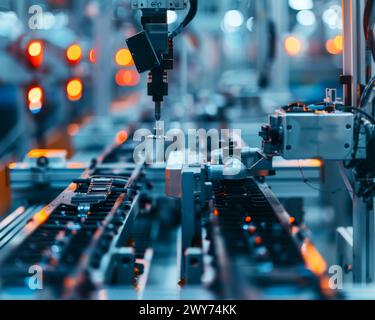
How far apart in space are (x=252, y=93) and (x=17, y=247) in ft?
23.8

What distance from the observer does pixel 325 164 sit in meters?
3.72

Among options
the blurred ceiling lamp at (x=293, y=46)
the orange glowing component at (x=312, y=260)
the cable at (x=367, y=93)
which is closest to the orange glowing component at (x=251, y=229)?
the orange glowing component at (x=312, y=260)

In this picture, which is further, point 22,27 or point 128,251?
point 22,27

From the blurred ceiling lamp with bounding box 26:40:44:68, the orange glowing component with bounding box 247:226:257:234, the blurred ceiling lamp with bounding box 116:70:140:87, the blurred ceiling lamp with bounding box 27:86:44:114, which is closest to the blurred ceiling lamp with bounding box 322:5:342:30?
the orange glowing component with bounding box 247:226:257:234

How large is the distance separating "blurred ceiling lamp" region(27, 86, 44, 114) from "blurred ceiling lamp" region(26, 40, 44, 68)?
26cm

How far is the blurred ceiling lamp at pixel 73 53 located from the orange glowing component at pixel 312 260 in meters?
7.22

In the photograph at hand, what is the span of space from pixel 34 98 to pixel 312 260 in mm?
6523

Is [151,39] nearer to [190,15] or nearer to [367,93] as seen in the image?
[190,15]

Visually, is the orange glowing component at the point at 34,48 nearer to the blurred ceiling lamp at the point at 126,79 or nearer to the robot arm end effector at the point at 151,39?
the robot arm end effector at the point at 151,39

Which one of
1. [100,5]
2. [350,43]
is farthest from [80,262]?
[100,5]

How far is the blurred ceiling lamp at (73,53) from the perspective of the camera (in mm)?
9195

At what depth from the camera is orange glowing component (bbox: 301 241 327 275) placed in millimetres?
2008

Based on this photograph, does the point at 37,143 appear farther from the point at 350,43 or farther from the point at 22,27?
the point at 350,43

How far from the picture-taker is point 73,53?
9469mm
